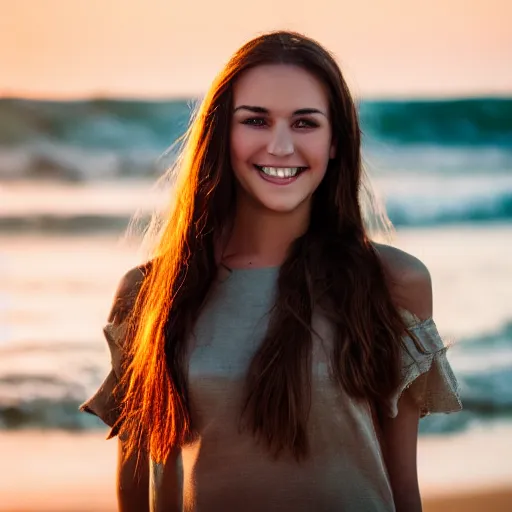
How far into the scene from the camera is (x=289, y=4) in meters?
11.5

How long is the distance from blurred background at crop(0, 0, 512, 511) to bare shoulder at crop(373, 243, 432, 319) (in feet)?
18.2

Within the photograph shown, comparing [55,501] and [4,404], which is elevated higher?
[4,404]

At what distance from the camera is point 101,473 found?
6.45 meters

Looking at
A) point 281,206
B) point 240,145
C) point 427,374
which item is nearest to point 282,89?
point 240,145

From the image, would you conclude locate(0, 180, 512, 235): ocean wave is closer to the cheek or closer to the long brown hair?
the long brown hair

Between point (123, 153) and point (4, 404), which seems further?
point (123, 153)

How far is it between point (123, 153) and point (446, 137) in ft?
10.6

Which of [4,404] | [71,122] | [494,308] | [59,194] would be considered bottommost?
[4,404]

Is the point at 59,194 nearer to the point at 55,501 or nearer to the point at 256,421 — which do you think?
the point at 55,501

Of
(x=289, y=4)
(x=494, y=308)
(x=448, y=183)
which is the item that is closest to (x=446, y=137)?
(x=448, y=183)

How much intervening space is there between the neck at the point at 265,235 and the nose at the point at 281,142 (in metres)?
0.21

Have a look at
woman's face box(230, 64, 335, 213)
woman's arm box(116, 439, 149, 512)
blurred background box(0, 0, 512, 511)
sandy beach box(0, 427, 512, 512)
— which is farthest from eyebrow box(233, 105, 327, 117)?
blurred background box(0, 0, 512, 511)

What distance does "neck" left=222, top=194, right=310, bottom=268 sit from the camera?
3.75 m

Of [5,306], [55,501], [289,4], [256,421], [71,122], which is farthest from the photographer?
[71,122]
